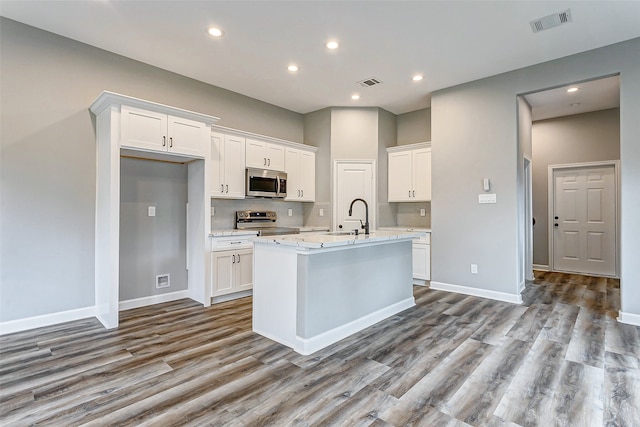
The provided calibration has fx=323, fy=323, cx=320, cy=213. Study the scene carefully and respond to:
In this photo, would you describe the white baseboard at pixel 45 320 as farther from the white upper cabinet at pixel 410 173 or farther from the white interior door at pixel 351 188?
the white upper cabinet at pixel 410 173

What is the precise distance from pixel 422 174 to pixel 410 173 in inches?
8.7

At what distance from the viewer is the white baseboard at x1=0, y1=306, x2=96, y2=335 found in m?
3.08

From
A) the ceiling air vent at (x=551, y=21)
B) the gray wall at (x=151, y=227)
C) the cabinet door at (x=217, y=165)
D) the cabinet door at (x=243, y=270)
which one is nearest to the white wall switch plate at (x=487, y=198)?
the ceiling air vent at (x=551, y=21)

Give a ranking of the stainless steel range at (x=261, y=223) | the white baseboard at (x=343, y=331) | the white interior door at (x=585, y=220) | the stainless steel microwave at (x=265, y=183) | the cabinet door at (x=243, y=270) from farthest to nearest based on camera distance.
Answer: the white interior door at (x=585, y=220), the stainless steel range at (x=261, y=223), the stainless steel microwave at (x=265, y=183), the cabinet door at (x=243, y=270), the white baseboard at (x=343, y=331)

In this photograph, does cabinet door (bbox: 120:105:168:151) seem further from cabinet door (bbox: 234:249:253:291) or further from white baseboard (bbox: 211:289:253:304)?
white baseboard (bbox: 211:289:253:304)

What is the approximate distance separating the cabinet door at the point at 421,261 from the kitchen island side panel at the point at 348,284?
4.21 ft

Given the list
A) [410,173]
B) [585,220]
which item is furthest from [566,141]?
[410,173]

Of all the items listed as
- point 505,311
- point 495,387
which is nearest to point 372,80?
point 505,311

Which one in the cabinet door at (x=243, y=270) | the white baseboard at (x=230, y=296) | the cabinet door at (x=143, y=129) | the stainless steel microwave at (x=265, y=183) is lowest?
the white baseboard at (x=230, y=296)

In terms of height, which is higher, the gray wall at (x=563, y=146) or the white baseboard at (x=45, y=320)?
the gray wall at (x=563, y=146)

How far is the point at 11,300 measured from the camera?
310 cm

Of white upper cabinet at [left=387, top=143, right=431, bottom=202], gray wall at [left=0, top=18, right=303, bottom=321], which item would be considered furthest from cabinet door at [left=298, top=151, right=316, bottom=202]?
gray wall at [left=0, top=18, right=303, bottom=321]

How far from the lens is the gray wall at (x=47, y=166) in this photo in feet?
10.2

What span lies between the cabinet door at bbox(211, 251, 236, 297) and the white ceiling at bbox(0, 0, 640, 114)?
2.42m
